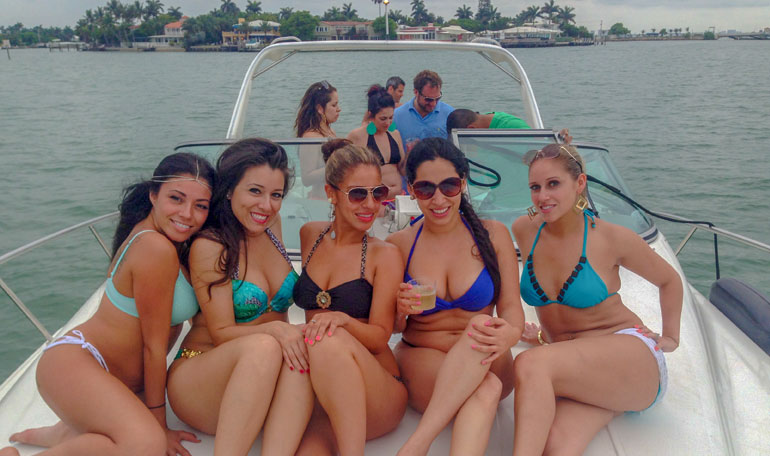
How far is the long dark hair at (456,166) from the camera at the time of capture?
2.24 meters

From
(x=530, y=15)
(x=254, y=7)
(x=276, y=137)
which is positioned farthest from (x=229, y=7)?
(x=276, y=137)

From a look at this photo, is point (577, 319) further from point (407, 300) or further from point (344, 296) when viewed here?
point (344, 296)

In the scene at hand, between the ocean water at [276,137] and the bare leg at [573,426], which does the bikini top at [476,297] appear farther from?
the ocean water at [276,137]

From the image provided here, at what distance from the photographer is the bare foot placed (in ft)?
6.68

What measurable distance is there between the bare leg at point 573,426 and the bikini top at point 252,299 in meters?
1.09

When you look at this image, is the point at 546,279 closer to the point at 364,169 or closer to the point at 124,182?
the point at 364,169

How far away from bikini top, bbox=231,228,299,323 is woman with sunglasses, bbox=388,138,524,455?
0.46 m

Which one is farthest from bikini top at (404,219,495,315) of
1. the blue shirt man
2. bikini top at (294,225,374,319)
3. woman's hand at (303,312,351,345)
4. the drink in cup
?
the blue shirt man

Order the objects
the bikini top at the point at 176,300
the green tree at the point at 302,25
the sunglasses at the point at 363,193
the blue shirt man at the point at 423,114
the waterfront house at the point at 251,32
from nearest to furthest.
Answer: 1. the bikini top at the point at 176,300
2. the sunglasses at the point at 363,193
3. the blue shirt man at the point at 423,114
4. the green tree at the point at 302,25
5. the waterfront house at the point at 251,32

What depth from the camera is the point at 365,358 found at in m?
2.01

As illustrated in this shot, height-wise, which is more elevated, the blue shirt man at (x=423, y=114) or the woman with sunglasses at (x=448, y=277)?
the blue shirt man at (x=423, y=114)

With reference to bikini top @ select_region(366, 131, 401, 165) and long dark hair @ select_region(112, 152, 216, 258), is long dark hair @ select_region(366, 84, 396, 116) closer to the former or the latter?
bikini top @ select_region(366, 131, 401, 165)

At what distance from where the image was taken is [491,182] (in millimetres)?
3514

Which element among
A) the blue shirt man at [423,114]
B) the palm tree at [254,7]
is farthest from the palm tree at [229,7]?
the blue shirt man at [423,114]
